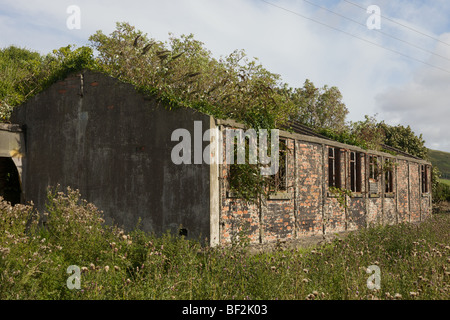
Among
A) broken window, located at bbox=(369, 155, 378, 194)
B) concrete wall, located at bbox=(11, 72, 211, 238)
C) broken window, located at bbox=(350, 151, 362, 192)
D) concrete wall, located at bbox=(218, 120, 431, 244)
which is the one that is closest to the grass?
concrete wall, located at bbox=(218, 120, 431, 244)

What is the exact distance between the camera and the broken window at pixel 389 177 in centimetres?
2100

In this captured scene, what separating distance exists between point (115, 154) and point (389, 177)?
14847 mm

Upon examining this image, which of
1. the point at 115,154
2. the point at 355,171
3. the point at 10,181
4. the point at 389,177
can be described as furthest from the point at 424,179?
the point at 10,181

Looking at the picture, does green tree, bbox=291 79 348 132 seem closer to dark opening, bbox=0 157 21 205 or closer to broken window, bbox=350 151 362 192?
broken window, bbox=350 151 362 192

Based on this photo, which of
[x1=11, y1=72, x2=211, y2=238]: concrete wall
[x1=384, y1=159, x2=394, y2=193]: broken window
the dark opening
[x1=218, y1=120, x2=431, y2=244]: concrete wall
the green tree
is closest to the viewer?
[x1=11, y1=72, x2=211, y2=238]: concrete wall

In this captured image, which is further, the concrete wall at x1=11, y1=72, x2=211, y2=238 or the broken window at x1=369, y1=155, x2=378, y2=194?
the broken window at x1=369, y1=155, x2=378, y2=194

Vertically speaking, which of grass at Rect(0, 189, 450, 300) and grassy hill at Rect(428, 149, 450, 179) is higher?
grassy hill at Rect(428, 149, 450, 179)

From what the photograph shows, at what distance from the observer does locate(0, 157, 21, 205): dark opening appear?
1421cm

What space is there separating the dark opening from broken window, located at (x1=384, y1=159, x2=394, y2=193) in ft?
53.5

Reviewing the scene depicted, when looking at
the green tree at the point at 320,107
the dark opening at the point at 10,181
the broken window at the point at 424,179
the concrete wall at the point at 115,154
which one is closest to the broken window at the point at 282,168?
the concrete wall at the point at 115,154

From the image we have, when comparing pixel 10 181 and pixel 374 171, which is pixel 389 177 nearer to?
pixel 374 171

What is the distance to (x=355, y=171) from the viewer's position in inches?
723

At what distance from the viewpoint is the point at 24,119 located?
14234 millimetres
